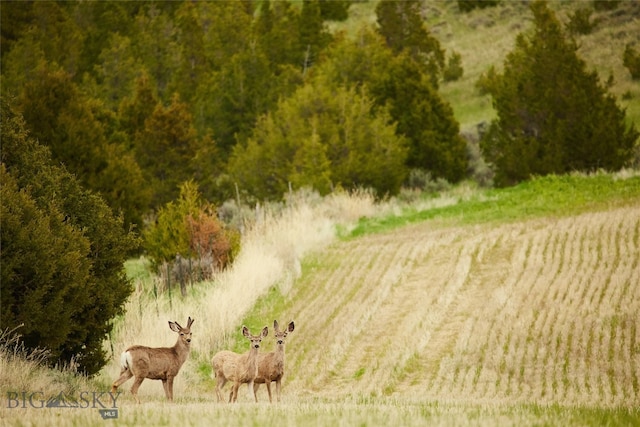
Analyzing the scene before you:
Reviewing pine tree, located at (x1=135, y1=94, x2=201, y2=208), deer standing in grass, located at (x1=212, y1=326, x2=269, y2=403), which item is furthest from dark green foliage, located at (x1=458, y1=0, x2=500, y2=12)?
deer standing in grass, located at (x1=212, y1=326, x2=269, y2=403)

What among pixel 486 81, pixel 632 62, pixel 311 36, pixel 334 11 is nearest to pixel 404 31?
pixel 486 81

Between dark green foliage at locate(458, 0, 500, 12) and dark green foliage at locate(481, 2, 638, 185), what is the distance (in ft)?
125

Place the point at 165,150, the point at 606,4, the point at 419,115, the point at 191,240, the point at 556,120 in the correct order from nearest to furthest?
the point at 191,240
the point at 556,120
the point at 165,150
the point at 419,115
the point at 606,4

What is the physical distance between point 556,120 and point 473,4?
42246 mm

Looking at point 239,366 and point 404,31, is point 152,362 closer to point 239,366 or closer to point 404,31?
point 239,366

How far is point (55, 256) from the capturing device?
44.3 feet

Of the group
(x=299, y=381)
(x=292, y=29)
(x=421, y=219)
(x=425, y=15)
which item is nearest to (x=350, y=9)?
(x=425, y=15)

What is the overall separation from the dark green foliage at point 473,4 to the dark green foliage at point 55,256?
6254cm

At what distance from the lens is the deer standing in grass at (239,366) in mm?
12008

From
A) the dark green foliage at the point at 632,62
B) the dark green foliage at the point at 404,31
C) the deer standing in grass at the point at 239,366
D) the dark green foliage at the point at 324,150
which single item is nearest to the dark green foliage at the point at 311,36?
the dark green foliage at the point at 404,31

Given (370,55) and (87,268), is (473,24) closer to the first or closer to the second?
(370,55)

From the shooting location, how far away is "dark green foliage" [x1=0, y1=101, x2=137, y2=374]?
1304cm

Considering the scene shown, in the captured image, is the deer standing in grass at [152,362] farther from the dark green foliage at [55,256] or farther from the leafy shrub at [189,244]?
the leafy shrub at [189,244]

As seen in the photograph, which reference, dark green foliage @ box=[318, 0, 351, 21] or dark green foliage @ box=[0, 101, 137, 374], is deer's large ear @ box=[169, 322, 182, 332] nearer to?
dark green foliage @ box=[0, 101, 137, 374]
